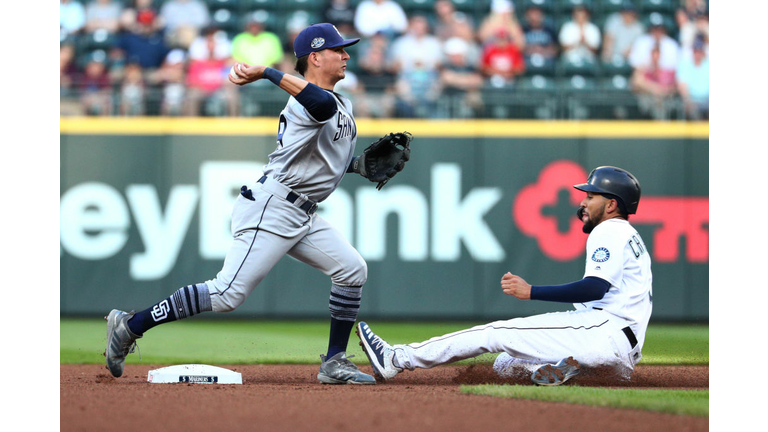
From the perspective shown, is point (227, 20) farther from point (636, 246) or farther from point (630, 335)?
point (630, 335)

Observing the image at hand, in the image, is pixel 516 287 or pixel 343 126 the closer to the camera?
pixel 516 287

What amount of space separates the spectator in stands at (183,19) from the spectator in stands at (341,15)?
149cm

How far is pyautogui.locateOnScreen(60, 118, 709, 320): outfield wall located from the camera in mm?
8945

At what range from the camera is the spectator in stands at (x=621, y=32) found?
10.1 m

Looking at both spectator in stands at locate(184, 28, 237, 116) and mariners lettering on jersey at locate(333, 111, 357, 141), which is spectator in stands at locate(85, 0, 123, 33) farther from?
mariners lettering on jersey at locate(333, 111, 357, 141)

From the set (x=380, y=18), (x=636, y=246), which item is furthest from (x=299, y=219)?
(x=380, y=18)

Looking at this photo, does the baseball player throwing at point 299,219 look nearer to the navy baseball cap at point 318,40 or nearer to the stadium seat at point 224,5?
the navy baseball cap at point 318,40

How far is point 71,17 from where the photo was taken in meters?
10.1

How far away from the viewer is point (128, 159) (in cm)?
912

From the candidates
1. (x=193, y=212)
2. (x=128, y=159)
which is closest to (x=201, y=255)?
(x=193, y=212)

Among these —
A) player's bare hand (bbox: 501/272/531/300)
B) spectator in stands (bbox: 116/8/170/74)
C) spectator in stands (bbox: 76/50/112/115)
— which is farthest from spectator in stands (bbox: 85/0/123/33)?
player's bare hand (bbox: 501/272/531/300)

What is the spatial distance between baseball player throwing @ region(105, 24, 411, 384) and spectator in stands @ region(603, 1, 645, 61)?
6397 mm

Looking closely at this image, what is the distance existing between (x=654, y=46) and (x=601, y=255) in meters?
6.62

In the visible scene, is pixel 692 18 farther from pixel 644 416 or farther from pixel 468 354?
pixel 644 416
